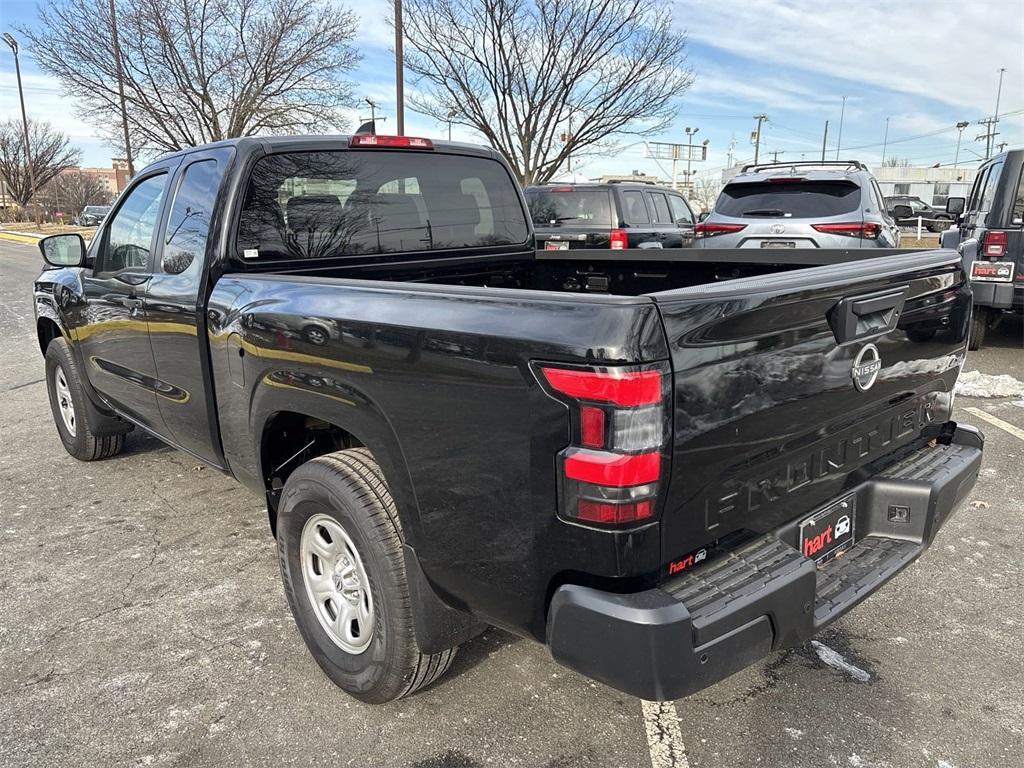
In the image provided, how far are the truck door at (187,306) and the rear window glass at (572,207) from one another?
781cm

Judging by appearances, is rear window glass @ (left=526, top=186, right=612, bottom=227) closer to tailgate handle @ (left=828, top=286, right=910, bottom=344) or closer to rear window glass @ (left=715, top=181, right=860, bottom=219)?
rear window glass @ (left=715, top=181, right=860, bottom=219)

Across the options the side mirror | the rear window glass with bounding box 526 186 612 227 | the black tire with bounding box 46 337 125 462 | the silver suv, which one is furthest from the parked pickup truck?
the rear window glass with bounding box 526 186 612 227

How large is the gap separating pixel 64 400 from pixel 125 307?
1.79 meters

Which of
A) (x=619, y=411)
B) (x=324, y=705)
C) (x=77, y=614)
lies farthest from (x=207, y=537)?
(x=619, y=411)

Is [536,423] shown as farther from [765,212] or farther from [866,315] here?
[765,212]

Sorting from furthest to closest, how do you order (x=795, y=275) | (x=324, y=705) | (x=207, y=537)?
1. (x=207, y=537)
2. (x=324, y=705)
3. (x=795, y=275)

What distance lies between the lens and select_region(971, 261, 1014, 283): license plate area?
7199 millimetres

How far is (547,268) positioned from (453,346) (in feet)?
7.96

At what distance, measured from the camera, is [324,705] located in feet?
8.65

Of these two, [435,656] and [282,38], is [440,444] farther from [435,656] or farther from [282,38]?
[282,38]

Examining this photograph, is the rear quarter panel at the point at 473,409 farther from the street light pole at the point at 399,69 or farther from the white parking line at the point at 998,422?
the street light pole at the point at 399,69

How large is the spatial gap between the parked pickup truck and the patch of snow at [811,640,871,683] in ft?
1.66

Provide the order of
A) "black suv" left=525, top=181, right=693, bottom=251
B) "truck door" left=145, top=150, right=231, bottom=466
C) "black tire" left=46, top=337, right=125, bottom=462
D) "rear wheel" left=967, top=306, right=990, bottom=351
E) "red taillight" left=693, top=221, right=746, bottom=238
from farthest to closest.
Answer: "black suv" left=525, top=181, right=693, bottom=251 → "red taillight" left=693, top=221, right=746, bottom=238 → "rear wheel" left=967, top=306, right=990, bottom=351 → "black tire" left=46, top=337, right=125, bottom=462 → "truck door" left=145, top=150, right=231, bottom=466

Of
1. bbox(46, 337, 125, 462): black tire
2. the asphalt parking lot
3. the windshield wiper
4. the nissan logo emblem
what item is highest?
the windshield wiper
